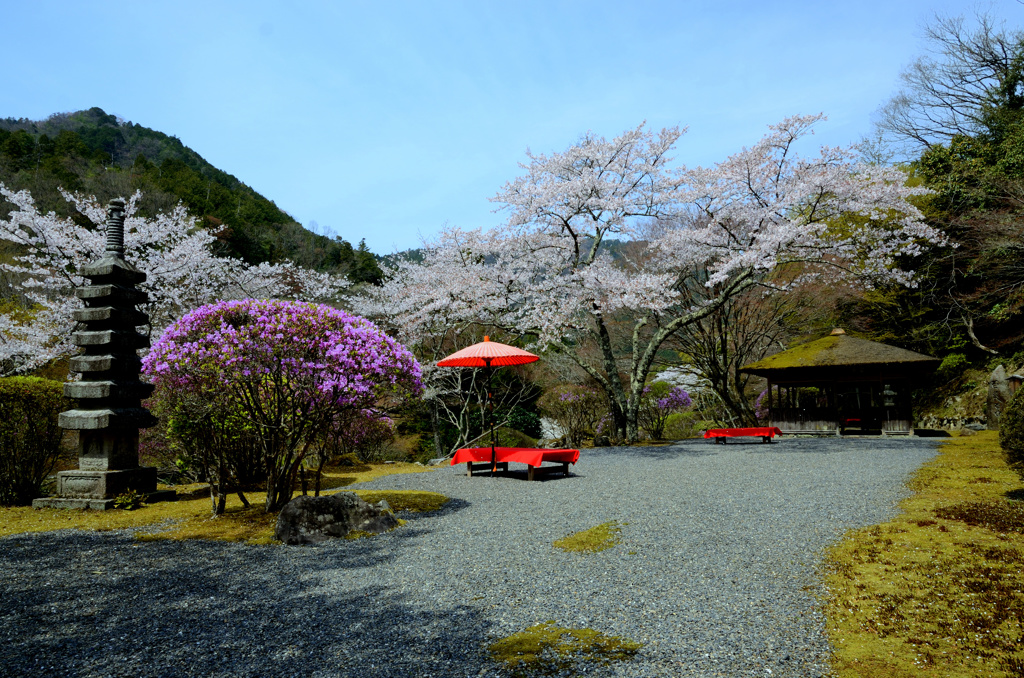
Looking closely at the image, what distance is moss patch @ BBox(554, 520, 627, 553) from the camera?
5156mm

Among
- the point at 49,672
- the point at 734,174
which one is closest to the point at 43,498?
the point at 49,672

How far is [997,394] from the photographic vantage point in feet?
47.5

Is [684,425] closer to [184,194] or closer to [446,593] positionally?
[446,593]

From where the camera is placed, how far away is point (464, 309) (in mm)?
15398

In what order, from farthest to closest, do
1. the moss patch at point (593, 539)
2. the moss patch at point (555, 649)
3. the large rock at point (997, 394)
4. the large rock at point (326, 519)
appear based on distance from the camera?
the large rock at point (997, 394) → the large rock at point (326, 519) → the moss patch at point (593, 539) → the moss patch at point (555, 649)

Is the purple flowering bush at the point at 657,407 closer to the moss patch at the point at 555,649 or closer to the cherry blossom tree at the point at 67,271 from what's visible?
the cherry blossom tree at the point at 67,271

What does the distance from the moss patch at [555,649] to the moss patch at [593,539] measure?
1684 mm

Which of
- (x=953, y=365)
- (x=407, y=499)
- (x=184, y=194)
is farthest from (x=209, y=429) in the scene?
(x=184, y=194)

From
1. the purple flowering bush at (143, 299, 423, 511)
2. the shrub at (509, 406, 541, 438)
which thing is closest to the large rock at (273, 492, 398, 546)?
the purple flowering bush at (143, 299, 423, 511)

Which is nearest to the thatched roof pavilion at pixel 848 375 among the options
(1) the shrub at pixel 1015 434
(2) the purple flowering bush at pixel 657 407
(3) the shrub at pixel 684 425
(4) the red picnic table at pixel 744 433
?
(2) the purple flowering bush at pixel 657 407

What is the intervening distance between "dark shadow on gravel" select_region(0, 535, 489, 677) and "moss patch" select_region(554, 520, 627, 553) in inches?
63.7

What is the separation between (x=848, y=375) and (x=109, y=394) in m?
17.8

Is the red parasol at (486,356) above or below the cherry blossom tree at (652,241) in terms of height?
below

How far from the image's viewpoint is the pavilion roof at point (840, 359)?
15406mm
